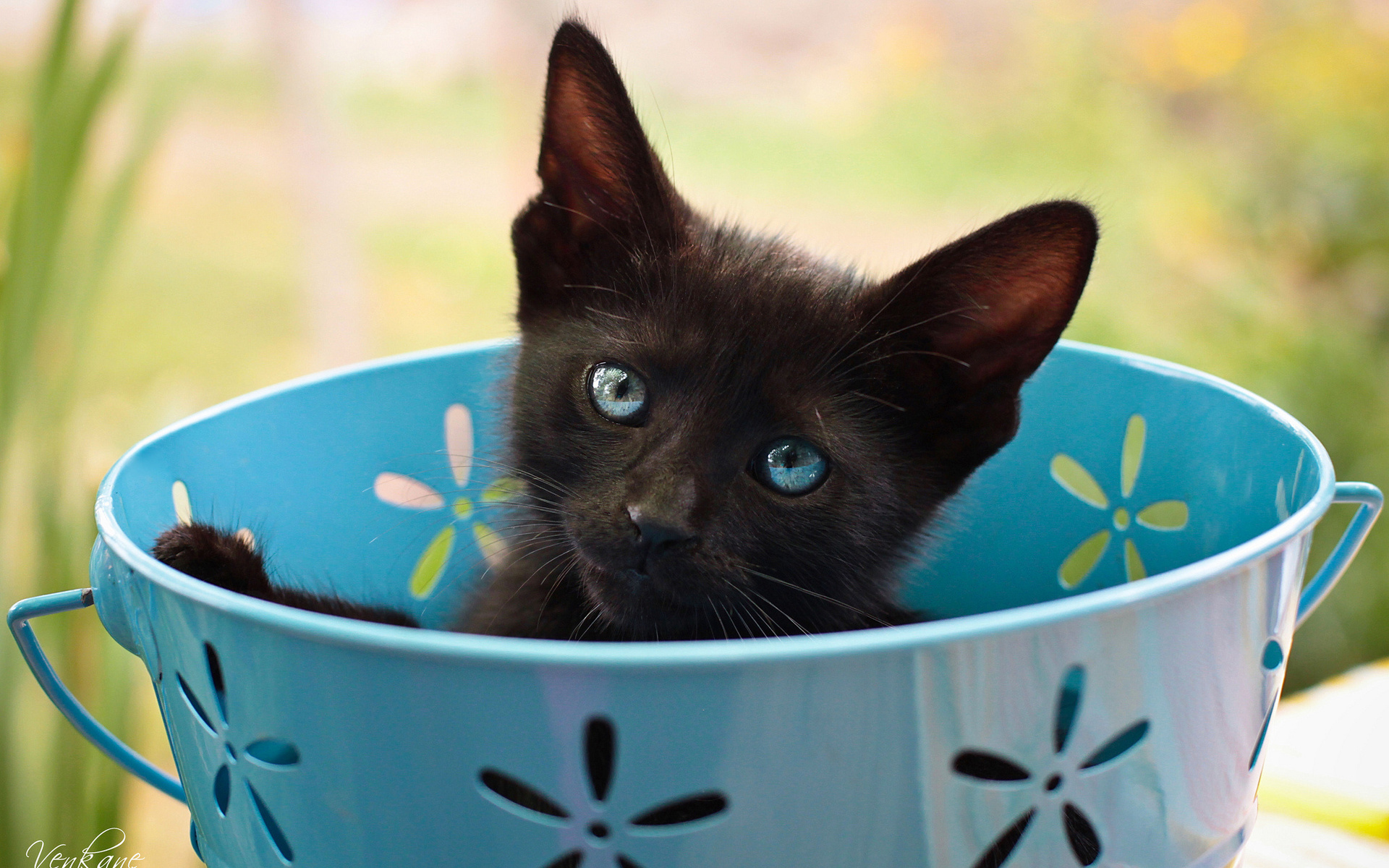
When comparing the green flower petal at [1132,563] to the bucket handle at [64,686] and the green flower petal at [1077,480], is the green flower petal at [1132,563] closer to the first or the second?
the green flower petal at [1077,480]

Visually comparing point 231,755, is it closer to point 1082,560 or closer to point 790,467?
point 790,467

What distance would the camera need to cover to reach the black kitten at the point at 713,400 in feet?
3.13

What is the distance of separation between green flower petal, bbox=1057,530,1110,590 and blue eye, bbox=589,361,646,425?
64 centimetres

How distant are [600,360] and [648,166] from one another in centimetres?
22

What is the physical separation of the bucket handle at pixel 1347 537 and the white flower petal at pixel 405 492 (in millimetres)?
941

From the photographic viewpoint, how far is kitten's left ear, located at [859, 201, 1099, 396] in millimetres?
942

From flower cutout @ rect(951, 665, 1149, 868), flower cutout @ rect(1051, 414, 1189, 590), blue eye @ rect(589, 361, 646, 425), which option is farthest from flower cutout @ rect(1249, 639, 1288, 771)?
blue eye @ rect(589, 361, 646, 425)

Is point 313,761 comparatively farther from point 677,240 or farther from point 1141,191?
point 1141,191

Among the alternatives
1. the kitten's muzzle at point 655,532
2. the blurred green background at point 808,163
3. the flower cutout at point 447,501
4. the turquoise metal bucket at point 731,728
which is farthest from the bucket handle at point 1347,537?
the blurred green background at point 808,163

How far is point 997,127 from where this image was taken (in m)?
3.35

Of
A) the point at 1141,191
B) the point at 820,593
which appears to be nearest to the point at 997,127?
the point at 1141,191

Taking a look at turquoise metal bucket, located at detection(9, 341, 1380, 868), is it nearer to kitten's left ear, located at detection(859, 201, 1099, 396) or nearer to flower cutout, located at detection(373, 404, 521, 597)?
kitten's left ear, located at detection(859, 201, 1099, 396)

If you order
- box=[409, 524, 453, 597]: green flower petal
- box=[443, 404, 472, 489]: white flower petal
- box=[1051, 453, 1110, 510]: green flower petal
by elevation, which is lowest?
box=[409, 524, 453, 597]: green flower petal

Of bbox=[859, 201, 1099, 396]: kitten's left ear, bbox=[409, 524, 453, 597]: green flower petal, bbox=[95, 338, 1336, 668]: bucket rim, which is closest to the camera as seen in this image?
bbox=[95, 338, 1336, 668]: bucket rim
